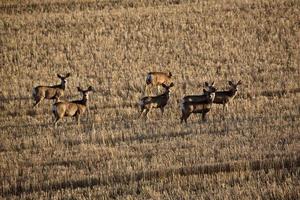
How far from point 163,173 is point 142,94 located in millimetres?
9587

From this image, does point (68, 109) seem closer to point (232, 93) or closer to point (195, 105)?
point (195, 105)

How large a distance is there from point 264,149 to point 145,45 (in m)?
17.5

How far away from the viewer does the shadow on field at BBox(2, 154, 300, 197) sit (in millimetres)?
10586

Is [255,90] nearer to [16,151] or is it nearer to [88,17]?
[16,151]

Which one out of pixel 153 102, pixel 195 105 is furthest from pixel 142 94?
pixel 195 105

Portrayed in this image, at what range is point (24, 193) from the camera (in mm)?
10242

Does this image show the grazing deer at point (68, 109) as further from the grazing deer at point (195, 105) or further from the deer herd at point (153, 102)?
the grazing deer at point (195, 105)

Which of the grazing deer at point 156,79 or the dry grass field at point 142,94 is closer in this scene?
the dry grass field at point 142,94

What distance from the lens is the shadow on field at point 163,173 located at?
10586 mm

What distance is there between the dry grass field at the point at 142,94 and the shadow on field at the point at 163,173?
2 cm

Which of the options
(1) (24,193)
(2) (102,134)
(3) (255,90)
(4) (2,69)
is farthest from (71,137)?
(4) (2,69)

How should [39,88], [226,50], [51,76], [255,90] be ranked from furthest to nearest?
[226,50], [51,76], [255,90], [39,88]

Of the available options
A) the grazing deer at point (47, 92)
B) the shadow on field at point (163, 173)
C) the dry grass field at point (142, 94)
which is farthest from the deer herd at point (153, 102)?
the shadow on field at point (163, 173)

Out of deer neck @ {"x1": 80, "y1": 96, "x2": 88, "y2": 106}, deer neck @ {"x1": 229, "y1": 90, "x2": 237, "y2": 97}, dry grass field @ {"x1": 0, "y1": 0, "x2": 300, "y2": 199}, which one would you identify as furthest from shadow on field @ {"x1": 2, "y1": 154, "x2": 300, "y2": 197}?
deer neck @ {"x1": 80, "y1": 96, "x2": 88, "y2": 106}
